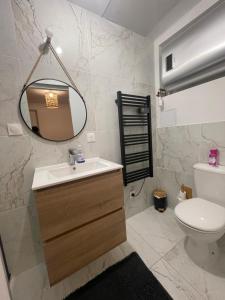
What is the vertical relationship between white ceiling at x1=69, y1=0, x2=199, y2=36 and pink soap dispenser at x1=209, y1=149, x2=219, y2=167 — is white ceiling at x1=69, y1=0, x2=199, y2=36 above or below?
above

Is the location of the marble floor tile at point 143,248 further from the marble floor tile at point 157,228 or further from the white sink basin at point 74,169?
the white sink basin at point 74,169

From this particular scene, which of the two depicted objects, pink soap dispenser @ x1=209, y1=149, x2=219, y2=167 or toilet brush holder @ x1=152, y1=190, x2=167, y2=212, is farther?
toilet brush holder @ x1=152, y1=190, x2=167, y2=212

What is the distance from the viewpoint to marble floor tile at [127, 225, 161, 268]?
3.89 ft

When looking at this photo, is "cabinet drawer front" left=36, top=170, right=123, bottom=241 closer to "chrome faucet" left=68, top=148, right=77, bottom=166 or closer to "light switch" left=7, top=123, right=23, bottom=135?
"chrome faucet" left=68, top=148, right=77, bottom=166

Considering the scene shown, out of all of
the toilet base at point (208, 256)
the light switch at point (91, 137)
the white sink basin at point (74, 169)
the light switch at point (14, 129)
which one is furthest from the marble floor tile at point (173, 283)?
the light switch at point (14, 129)

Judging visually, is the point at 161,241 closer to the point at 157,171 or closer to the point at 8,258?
the point at 157,171

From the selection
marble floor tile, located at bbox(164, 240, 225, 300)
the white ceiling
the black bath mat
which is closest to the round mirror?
the white ceiling

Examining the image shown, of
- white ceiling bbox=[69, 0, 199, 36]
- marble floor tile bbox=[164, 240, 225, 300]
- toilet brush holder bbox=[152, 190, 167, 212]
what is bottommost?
marble floor tile bbox=[164, 240, 225, 300]

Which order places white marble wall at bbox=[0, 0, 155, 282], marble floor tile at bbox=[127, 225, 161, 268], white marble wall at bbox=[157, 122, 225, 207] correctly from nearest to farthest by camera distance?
white marble wall at bbox=[0, 0, 155, 282]
marble floor tile at bbox=[127, 225, 161, 268]
white marble wall at bbox=[157, 122, 225, 207]

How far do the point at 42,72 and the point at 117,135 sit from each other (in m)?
0.91

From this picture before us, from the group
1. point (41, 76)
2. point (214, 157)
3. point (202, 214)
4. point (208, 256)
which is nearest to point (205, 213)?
point (202, 214)

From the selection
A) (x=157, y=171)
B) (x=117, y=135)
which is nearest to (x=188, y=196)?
(x=157, y=171)

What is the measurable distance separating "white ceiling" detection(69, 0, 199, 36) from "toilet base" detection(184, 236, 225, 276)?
7.36 feet

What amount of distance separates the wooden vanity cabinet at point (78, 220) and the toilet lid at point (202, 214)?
499 mm
